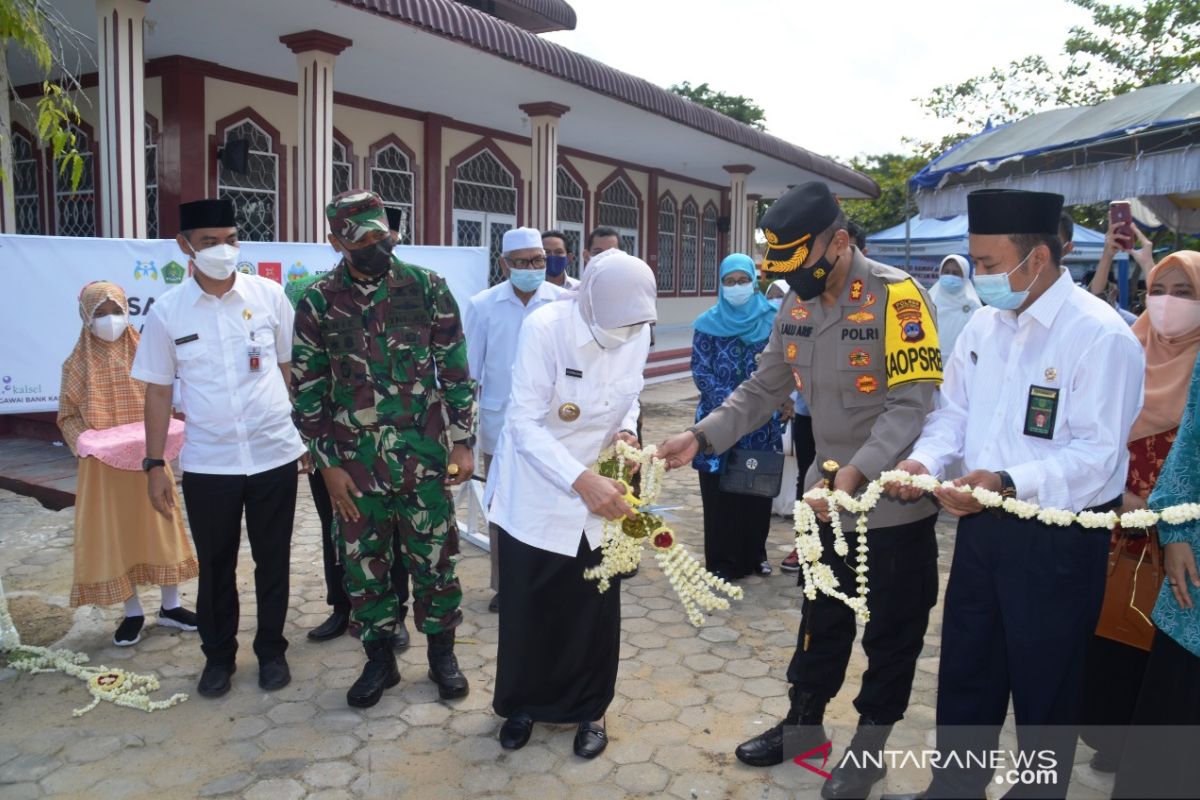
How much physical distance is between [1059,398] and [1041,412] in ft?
0.18

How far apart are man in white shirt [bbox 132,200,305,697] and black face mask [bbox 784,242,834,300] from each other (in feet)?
6.76

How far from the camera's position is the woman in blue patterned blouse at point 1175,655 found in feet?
6.56

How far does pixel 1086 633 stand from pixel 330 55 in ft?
25.1

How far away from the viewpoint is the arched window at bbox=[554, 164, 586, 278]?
14.6m

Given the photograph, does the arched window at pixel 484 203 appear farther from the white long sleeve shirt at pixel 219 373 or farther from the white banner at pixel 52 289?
the white long sleeve shirt at pixel 219 373

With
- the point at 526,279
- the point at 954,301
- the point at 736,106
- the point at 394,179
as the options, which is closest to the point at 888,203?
the point at 736,106

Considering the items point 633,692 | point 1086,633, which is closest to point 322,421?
point 633,692

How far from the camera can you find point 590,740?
3.03 metres

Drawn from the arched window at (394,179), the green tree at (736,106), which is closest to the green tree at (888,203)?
the green tree at (736,106)

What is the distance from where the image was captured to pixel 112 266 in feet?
19.5

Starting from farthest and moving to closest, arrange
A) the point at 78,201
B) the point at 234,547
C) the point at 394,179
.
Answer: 1. the point at 394,179
2. the point at 78,201
3. the point at 234,547

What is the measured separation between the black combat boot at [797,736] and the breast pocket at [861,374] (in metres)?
1.00

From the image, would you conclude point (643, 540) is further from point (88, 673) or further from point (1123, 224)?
point (1123, 224)

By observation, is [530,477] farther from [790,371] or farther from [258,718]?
[258,718]
